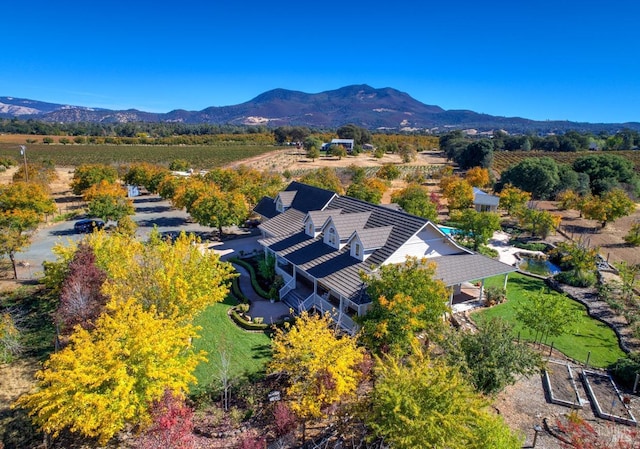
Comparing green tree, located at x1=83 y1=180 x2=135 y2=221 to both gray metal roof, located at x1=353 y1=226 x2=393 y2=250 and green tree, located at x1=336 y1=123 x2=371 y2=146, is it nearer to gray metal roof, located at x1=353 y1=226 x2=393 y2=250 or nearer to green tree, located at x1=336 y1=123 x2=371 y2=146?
gray metal roof, located at x1=353 y1=226 x2=393 y2=250

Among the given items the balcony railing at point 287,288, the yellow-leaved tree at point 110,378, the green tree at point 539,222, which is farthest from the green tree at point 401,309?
the green tree at point 539,222

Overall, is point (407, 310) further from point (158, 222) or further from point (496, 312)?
point (158, 222)

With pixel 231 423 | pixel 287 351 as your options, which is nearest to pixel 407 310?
pixel 287 351

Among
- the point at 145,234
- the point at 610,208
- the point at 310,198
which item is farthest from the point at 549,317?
the point at 145,234

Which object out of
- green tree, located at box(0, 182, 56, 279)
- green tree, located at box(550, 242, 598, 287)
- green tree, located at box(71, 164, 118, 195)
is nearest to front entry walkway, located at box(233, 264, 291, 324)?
green tree, located at box(0, 182, 56, 279)

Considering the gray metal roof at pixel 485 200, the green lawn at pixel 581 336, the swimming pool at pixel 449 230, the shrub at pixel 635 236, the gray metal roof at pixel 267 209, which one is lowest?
the green lawn at pixel 581 336

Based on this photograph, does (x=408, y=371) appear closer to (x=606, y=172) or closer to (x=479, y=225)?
(x=479, y=225)

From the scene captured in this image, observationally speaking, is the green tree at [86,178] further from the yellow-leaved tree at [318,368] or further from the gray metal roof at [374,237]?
the yellow-leaved tree at [318,368]
